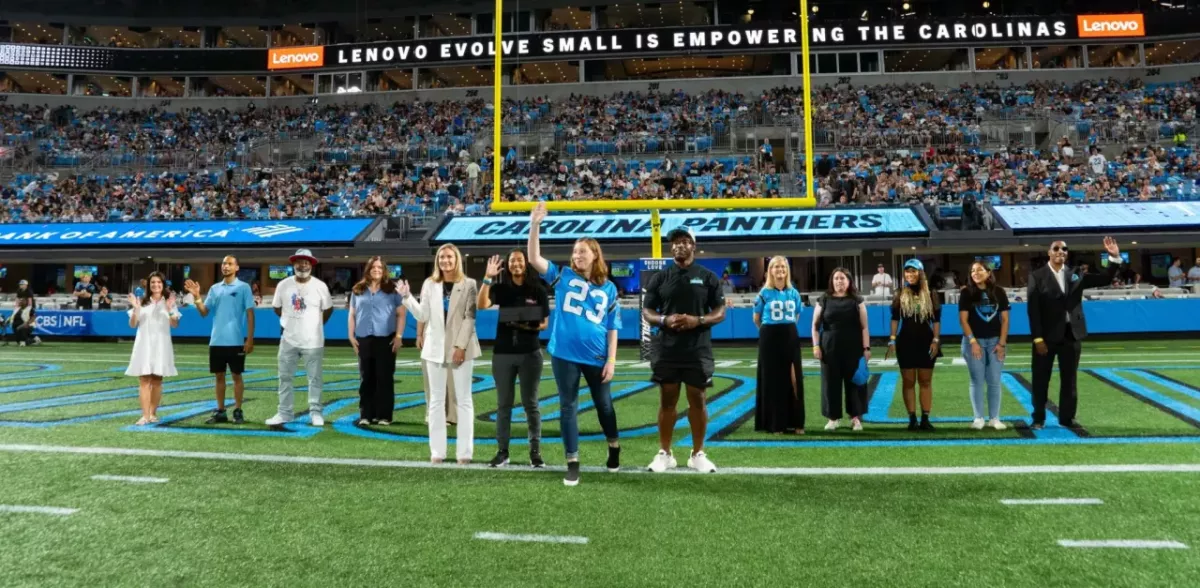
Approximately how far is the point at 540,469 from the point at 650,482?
92 centimetres

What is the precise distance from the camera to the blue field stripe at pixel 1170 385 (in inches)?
349

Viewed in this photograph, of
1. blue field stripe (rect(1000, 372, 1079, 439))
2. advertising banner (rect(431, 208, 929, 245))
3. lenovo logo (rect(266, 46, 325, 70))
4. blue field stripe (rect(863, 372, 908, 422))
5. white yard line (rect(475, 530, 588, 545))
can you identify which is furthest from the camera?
lenovo logo (rect(266, 46, 325, 70))

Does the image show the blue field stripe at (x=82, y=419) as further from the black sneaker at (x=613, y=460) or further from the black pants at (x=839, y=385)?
the black pants at (x=839, y=385)

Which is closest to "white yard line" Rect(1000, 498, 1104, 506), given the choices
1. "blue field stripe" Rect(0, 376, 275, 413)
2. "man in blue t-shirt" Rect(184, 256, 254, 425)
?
"man in blue t-shirt" Rect(184, 256, 254, 425)

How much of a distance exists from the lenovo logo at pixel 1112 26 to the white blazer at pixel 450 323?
4066cm

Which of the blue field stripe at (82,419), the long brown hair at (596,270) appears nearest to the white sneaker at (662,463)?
the long brown hair at (596,270)

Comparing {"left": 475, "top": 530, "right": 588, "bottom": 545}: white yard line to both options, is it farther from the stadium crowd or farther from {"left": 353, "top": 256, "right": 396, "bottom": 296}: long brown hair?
the stadium crowd

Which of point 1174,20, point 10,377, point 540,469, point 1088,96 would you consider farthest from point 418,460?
point 1174,20

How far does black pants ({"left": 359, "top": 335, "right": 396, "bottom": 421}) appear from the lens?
7703 millimetres

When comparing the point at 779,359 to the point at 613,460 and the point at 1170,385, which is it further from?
the point at 1170,385

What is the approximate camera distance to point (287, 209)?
29.2 metres

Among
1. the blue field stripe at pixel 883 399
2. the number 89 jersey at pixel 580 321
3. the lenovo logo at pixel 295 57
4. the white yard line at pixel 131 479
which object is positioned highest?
the lenovo logo at pixel 295 57

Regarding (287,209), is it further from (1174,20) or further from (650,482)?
(1174,20)

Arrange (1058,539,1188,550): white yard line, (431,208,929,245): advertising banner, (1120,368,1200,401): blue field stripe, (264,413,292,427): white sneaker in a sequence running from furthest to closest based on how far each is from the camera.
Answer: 1. (431,208,929,245): advertising banner
2. (1120,368,1200,401): blue field stripe
3. (264,413,292,427): white sneaker
4. (1058,539,1188,550): white yard line
